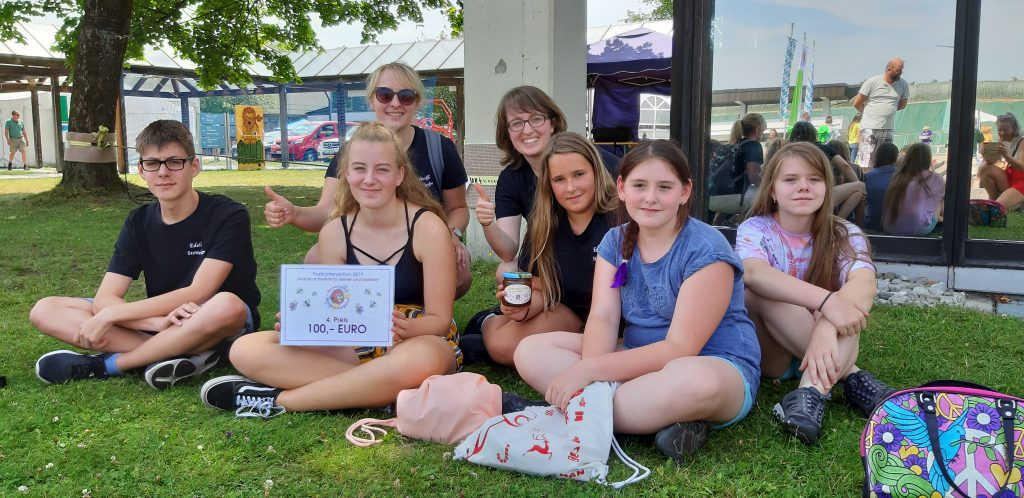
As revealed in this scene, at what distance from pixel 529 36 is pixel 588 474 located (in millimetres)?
4825

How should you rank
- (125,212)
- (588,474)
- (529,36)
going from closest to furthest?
(588,474), (529,36), (125,212)

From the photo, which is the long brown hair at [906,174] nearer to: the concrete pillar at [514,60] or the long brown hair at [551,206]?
the concrete pillar at [514,60]

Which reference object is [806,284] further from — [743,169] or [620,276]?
[743,169]

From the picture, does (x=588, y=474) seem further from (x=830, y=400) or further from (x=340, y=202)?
(x=340, y=202)

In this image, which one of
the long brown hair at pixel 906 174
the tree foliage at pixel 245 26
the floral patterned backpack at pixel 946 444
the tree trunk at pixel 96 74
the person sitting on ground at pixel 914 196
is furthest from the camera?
the tree foliage at pixel 245 26

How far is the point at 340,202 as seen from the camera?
362 cm

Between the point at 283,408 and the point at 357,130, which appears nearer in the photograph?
the point at 283,408

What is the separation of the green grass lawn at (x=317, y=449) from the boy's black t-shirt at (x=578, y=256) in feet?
1.72

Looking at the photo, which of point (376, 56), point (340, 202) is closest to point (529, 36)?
point (340, 202)

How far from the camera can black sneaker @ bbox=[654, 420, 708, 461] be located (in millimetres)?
2670

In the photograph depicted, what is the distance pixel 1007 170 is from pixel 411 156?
4.38m

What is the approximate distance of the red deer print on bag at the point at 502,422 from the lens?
2.65 meters

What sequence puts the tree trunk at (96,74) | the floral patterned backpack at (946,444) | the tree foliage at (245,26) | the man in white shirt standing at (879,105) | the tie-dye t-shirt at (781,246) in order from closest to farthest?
1. the floral patterned backpack at (946,444)
2. the tie-dye t-shirt at (781,246)
3. the man in white shirt standing at (879,105)
4. the tree trunk at (96,74)
5. the tree foliage at (245,26)

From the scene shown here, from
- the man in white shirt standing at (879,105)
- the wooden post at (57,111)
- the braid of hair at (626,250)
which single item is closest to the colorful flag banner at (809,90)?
the man in white shirt standing at (879,105)
